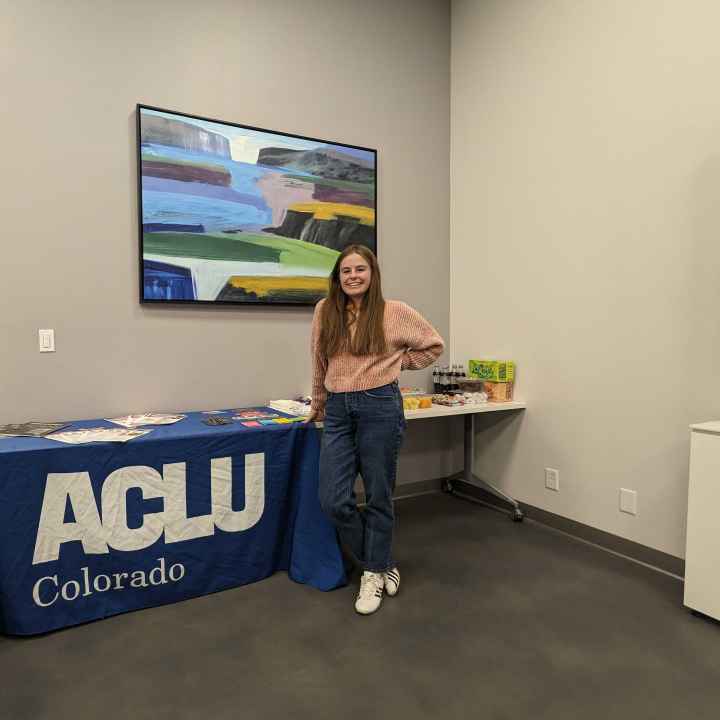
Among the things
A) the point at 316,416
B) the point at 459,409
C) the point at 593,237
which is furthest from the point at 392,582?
the point at 593,237

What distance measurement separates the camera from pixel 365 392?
2.09m

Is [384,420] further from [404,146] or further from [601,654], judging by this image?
[404,146]

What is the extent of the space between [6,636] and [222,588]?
76cm

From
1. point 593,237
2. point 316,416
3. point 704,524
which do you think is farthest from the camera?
point 593,237

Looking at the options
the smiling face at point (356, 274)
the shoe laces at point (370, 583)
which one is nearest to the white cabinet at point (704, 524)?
the shoe laces at point (370, 583)

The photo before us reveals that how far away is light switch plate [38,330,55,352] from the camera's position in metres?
2.43

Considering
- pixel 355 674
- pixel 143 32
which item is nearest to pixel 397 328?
pixel 355 674

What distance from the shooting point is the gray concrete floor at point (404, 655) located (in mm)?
1560

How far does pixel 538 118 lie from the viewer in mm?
3023

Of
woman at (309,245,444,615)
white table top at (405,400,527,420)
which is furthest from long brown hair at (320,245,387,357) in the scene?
white table top at (405,400,527,420)

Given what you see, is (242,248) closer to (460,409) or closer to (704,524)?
(460,409)

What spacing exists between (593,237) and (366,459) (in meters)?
1.65

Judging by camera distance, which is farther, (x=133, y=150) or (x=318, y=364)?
(x=133, y=150)

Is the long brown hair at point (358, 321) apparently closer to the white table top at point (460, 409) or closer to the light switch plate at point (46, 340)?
the white table top at point (460, 409)
